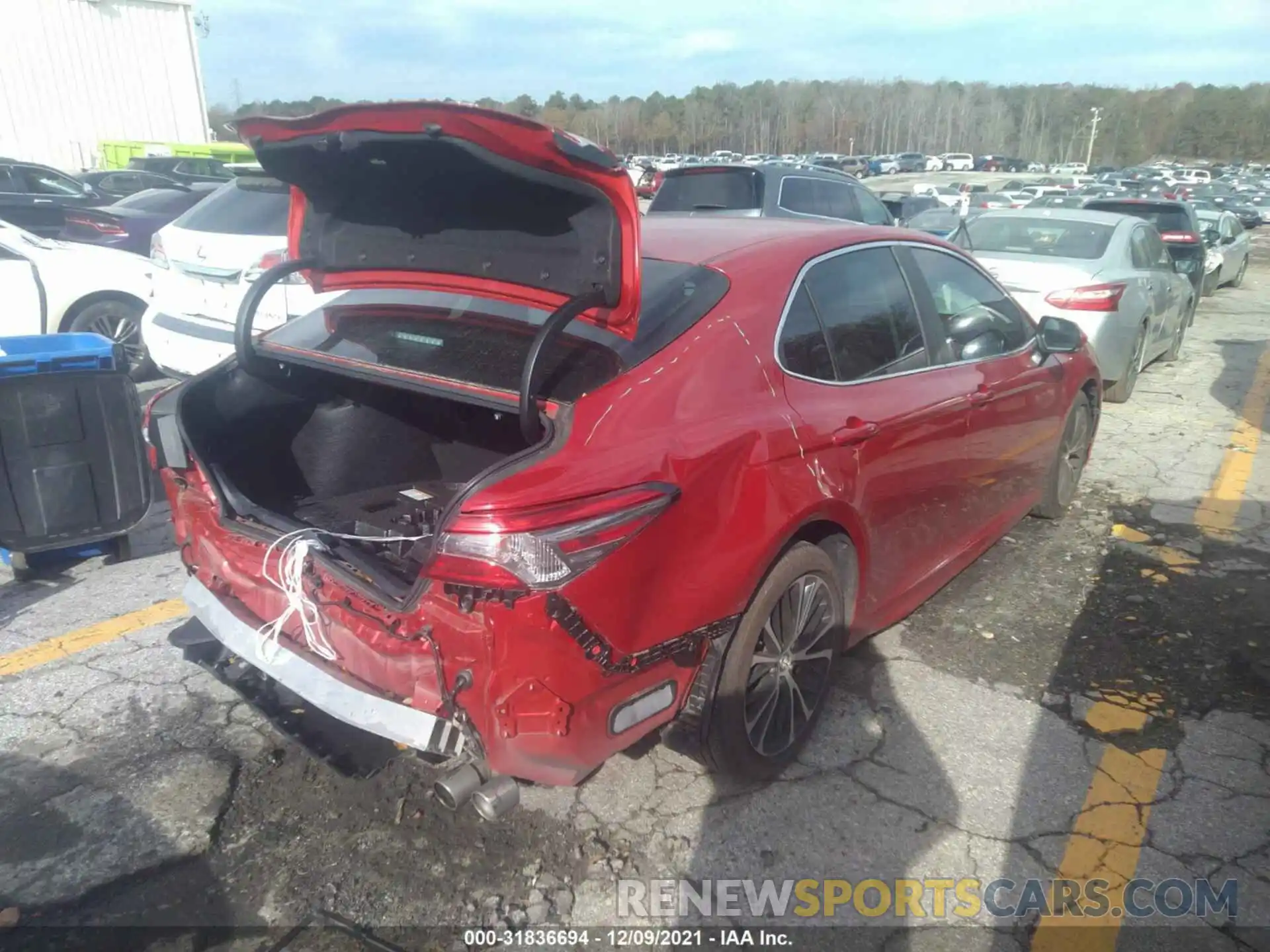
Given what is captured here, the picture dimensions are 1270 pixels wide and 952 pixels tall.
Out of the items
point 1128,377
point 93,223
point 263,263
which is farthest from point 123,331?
point 1128,377

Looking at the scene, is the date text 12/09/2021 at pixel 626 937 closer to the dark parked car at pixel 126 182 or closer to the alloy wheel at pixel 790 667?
the alloy wheel at pixel 790 667

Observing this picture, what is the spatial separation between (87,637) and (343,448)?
4.64ft

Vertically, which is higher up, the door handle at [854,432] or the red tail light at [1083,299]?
the door handle at [854,432]

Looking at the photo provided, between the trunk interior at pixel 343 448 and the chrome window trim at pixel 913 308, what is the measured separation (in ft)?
3.04

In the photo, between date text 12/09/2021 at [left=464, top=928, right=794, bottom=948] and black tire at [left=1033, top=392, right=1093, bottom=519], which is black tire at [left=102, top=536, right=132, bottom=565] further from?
black tire at [left=1033, top=392, right=1093, bottom=519]

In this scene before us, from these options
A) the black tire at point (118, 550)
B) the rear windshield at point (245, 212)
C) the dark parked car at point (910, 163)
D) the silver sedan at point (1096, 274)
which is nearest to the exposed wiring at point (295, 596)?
the black tire at point (118, 550)

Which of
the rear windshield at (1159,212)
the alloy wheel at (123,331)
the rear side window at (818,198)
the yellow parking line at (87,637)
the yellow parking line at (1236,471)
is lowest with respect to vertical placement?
the yellow parking line at (1236,471)

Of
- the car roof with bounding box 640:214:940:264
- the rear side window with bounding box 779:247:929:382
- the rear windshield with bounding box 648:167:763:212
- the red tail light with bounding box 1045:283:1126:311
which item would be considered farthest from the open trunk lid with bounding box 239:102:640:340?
the rear windshield with bounding box 648:167:763:212

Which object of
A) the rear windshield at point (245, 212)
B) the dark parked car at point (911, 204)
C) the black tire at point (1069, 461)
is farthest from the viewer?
the dark parked car at point (911, 204)

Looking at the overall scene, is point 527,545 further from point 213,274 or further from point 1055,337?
point 213,274

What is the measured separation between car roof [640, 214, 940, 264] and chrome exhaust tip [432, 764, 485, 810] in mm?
1619

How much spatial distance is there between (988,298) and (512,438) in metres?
2.30

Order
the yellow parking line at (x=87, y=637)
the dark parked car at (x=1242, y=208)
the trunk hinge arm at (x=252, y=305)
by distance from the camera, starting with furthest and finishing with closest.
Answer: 1. the dark parked car at (x=1242, y=208)
2. the yellow parking line at (x=87, y=637)
3. the trunk hinge arm at (x=252, y=305)

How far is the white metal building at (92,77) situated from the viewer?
2834 cm
